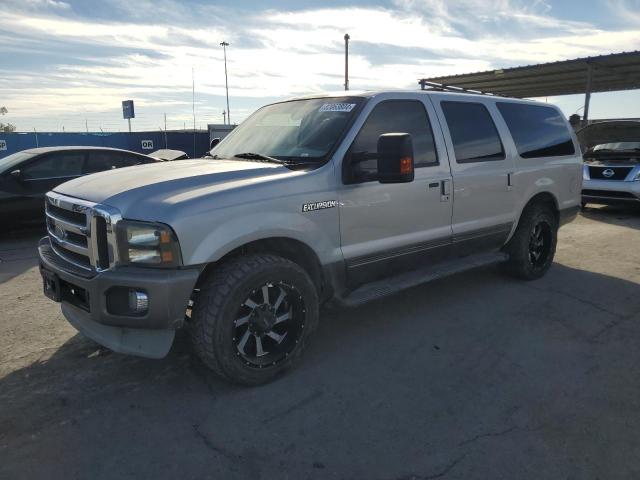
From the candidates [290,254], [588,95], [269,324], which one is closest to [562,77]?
[588,95]

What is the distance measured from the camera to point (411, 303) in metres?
4.77

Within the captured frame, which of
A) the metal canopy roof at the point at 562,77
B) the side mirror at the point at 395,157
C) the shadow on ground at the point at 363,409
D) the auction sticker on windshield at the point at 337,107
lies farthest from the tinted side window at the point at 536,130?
the metal canopy roof at the point at 562,77

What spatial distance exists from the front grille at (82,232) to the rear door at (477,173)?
2.83m

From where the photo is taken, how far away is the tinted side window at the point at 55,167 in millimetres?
7598

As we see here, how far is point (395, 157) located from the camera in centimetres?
321

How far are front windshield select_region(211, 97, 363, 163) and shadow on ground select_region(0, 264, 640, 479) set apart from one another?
149cm

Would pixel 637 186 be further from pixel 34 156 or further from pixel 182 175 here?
pixel 34 156

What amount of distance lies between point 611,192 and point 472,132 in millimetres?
6594

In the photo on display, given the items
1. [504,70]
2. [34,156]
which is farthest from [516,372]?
[504,70]

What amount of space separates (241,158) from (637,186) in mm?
8565

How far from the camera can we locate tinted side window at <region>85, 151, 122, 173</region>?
325 inches

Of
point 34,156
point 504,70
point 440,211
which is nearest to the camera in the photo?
point 440,211

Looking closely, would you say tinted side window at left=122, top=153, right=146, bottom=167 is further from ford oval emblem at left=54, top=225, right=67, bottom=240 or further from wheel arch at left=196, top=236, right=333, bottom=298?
wheel arch at left=196, top=236, right=333, bottom=298

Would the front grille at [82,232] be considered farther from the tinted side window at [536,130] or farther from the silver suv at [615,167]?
the silver suv at [615,167]
